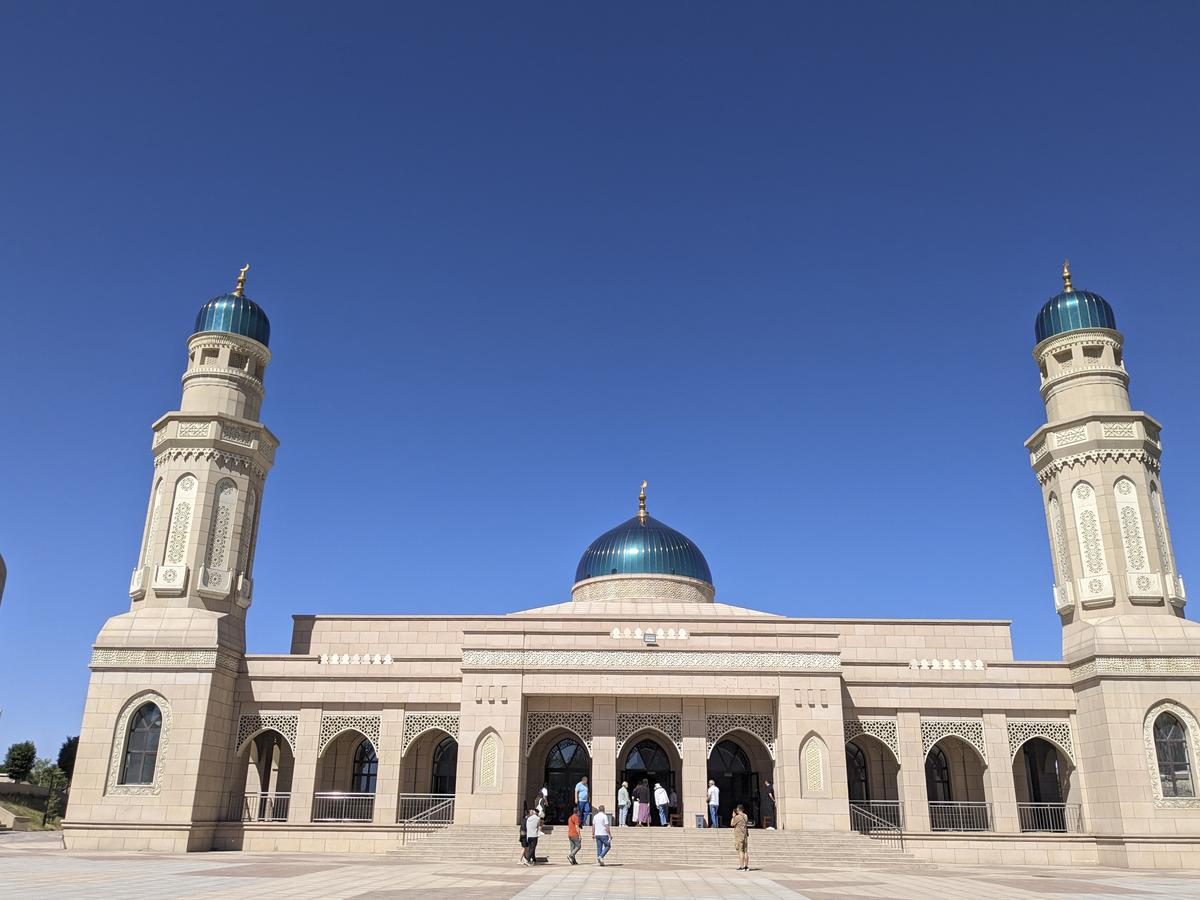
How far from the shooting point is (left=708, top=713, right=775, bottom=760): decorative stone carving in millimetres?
23547

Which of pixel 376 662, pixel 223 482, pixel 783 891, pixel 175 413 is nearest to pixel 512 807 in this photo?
pixel 376 662

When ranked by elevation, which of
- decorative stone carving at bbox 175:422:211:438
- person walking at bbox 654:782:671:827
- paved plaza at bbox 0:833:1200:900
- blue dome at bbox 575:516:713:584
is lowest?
paved plaza at bbox 0:833:1200:900

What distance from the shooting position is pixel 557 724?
23.6 meters

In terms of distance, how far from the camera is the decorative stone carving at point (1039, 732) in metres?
24.2

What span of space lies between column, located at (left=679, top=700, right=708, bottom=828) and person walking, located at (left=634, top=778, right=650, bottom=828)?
3.00ft

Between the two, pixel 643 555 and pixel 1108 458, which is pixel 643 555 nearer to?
pixel 643 555

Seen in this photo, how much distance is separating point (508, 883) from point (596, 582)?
58.1 ft

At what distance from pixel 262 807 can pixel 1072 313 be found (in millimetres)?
26339

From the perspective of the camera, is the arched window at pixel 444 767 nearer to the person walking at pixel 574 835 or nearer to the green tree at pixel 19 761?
the person walking at pixel 574 835

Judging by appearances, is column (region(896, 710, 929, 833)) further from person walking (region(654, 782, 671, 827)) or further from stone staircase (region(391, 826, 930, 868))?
person walking (region(654, 782, 671, 827))

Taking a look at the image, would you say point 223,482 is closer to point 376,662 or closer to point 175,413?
point 175,413

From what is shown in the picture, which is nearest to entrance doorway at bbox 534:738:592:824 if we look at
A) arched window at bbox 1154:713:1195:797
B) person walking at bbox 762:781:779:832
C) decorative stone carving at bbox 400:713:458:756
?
decorative stone carving at bbox 400:713:458:756

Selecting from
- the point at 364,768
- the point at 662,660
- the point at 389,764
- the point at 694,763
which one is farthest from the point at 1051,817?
the point at 364,768

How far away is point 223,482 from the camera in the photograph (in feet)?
84.5
